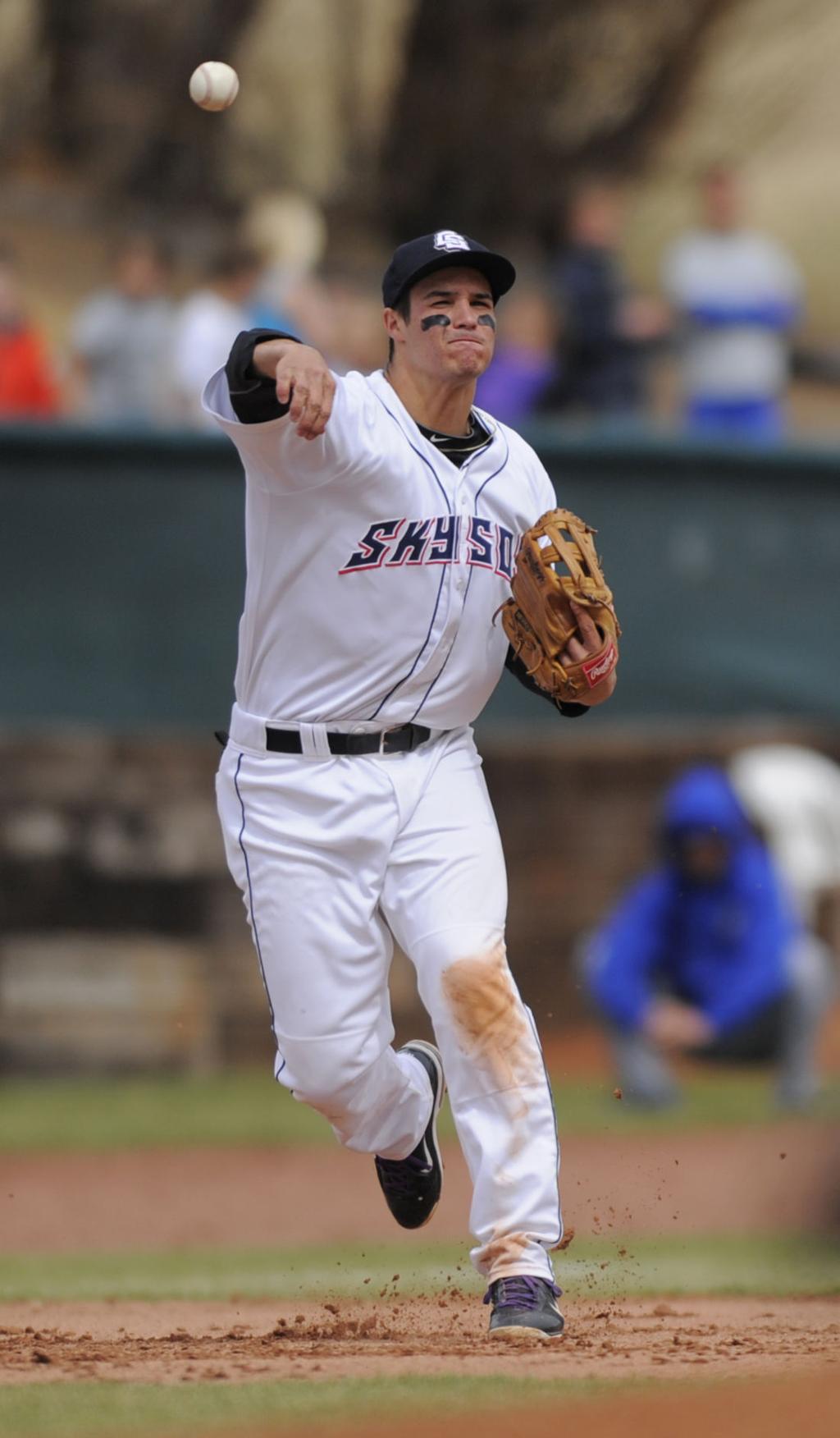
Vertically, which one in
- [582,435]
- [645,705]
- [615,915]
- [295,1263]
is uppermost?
[582,435]

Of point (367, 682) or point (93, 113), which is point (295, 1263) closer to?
point (367, 682)

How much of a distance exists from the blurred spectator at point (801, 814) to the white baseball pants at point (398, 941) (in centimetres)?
602

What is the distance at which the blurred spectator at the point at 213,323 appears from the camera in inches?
364

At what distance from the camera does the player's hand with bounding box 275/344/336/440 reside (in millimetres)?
4352

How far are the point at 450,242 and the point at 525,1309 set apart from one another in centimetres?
227

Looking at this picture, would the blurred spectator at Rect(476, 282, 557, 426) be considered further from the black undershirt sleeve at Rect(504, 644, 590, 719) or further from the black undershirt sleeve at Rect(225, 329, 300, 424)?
the black undershirt sleeve at Rect(225, 329, 300, 424)

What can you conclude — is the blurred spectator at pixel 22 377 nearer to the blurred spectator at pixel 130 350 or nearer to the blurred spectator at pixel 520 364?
the blurred spectator at pixel 130 350

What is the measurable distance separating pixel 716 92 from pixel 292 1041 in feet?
44.5

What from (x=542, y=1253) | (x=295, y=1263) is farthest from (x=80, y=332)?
(x=542, y=1253)

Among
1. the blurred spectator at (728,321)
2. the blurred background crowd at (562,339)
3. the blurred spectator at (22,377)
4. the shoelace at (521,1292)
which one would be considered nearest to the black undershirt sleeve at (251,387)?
the shoelace at (521,1292)

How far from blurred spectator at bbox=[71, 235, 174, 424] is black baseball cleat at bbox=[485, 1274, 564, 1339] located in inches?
235

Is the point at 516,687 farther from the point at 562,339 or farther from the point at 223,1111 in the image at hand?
the point at 223,1111

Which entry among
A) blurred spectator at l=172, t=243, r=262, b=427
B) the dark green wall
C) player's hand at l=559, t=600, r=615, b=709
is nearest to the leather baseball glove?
player's hand at l=559, t=600, r=615, b=709

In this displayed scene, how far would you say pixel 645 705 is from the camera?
10.4 metres
